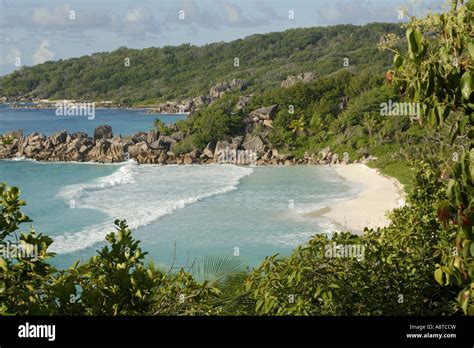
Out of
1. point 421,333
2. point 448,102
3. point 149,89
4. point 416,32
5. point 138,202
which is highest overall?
point 149,89

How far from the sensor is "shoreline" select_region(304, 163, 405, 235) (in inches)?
725

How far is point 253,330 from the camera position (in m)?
2.32

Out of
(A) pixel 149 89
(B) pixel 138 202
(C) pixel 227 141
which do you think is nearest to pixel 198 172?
(C) pixel 227 141

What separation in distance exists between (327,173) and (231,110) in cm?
1167

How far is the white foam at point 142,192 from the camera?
62.7 feet

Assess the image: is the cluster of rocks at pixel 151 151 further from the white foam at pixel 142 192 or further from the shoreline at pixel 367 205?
the shoreline at pixel 367 205

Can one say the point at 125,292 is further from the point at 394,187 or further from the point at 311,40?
the point at 311,40

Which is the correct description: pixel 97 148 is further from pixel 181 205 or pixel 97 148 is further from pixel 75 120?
pixel 75 120

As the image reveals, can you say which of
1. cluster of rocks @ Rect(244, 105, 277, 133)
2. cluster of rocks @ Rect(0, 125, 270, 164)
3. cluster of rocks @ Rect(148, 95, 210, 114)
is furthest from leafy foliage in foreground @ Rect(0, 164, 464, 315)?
cluster of rocks @ Rect(148, 95, 210, 114)

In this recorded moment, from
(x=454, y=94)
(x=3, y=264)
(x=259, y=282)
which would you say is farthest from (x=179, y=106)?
(x=454, y=94)

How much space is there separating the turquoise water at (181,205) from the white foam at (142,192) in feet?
0.12

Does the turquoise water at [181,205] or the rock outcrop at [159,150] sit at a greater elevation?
the rock outcrop at [159,150]

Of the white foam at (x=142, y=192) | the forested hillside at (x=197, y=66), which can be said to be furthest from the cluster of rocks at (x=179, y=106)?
the white foam at (x=142, y=192)

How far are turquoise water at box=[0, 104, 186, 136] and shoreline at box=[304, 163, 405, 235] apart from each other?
104 ft
